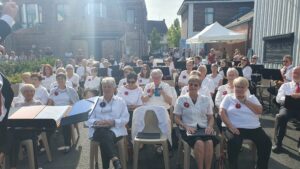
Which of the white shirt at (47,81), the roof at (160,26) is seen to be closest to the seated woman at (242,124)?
the white shirt at (47,81)

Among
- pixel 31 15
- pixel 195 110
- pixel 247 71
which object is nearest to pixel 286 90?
pixel 195 110

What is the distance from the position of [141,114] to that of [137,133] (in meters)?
0.31

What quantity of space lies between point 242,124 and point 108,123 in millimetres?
1984

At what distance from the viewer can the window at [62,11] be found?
1053 inches

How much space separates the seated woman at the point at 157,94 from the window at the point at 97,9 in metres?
22.3

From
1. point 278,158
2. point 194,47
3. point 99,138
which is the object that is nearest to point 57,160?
point 99,138

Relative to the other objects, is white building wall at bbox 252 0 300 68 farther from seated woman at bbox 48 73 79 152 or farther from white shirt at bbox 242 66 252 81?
seated woman at bbox 48 73 79 152

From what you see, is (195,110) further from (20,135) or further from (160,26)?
(160,26)

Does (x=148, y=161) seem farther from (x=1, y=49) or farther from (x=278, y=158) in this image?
(x=1, y=49)

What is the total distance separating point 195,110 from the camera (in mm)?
4297

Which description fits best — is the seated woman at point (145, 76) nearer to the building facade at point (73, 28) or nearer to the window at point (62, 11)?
the building facade at point (73, 28)

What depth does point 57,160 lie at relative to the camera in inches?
191

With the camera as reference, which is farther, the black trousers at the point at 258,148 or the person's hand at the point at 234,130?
the person's hand at the point at 234,130

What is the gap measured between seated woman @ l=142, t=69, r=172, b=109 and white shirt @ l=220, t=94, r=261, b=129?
137cm
